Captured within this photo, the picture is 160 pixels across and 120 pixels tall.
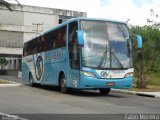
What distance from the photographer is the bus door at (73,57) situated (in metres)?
20.8

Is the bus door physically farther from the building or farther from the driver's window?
the building

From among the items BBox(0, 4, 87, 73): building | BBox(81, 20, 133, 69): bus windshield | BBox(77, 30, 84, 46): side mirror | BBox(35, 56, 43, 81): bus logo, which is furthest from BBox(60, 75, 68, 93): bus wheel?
BBox(0, 4, 87, 73): building

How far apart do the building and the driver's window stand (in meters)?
52.9

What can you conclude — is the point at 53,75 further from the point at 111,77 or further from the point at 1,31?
the point at 1,31

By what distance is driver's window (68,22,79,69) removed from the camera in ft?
68.1

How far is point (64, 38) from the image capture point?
22422 millimetres

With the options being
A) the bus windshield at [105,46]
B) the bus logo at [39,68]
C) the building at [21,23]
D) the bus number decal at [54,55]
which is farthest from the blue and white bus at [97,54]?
the building at [21,23]

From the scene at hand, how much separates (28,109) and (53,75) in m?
10.3

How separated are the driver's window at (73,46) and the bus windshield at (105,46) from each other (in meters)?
0.49

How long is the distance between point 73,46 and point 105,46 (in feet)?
5.23

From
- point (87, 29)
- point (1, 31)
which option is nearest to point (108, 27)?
point (87, 29)

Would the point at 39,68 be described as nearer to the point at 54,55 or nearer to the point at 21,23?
the point at 54,55

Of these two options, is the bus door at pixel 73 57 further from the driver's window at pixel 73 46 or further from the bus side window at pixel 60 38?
the bus side window at pixel 60 38

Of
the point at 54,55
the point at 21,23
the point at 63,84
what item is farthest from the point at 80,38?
the point at 21,23
